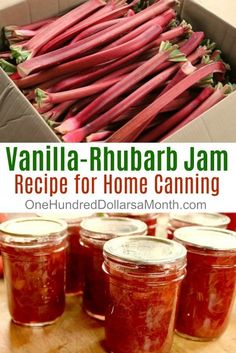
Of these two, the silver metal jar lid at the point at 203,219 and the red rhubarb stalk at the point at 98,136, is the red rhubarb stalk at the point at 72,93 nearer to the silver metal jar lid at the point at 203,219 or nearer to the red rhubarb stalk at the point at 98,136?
the red rhubarb stalk at the point at 98,136

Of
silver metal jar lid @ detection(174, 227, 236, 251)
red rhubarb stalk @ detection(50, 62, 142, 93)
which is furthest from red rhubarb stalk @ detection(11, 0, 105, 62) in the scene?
silver metal jar lid @ detection(174, 227, 236, 251)

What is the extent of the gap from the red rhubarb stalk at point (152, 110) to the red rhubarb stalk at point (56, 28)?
1.32ft

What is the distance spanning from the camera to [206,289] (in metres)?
1.15

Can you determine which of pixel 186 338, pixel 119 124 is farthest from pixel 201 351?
pixel 119 124

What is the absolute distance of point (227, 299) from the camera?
117cm

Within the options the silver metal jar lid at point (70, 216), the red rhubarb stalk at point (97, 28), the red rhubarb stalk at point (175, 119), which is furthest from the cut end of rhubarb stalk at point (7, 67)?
the silver metal jar lid at point (70, 216)

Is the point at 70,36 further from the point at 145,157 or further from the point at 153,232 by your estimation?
the point at 153,232

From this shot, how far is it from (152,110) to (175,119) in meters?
0.10

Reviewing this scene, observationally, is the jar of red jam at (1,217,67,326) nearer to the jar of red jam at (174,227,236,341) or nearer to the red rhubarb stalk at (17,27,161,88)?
the jar of red jam at (174,227,236,341)

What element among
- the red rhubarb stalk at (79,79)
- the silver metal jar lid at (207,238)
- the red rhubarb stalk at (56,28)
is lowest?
the silver metal jar lid at (207,238)

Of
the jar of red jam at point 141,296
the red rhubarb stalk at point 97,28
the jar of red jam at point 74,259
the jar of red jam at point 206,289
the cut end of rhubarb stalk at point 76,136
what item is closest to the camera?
the jar of red jam at point 141,296

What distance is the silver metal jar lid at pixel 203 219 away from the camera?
1414mm

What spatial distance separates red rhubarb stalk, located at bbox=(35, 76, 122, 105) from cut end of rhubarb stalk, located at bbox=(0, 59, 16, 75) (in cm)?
15

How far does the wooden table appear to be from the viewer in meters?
1.08
